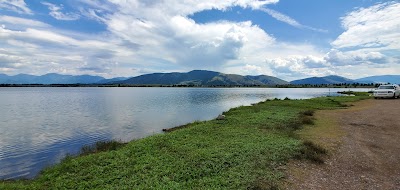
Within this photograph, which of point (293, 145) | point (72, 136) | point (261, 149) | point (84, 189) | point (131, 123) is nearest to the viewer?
point (84, 189)

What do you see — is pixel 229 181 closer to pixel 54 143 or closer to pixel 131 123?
pixel 54 143

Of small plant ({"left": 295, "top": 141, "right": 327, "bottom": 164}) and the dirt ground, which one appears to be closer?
the dirt ground

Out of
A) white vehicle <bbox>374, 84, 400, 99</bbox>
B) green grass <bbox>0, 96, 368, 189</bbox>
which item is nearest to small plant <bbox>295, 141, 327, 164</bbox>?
green grass <bbox>0, 96, 368, 189</bbox>

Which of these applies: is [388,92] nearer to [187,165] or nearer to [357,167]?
[357,167]

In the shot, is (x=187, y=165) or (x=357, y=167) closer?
(x=187, y=165)

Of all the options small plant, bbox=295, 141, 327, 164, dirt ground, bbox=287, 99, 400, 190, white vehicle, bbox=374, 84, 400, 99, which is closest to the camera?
dirt ground, bbox=287, 99, 400, 190

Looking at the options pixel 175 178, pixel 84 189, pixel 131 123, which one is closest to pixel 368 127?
pixel 175 178

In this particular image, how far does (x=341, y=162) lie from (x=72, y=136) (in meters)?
30.7

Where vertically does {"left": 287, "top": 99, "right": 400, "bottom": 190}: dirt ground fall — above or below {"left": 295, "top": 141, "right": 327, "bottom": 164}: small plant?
below

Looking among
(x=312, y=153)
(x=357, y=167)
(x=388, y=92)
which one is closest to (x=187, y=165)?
(x=312, y=153)

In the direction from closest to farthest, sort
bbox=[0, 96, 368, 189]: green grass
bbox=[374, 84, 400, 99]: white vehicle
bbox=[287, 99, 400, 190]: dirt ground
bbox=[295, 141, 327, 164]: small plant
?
bbox=[0, 96, 368, 189]: green grass, bbox=[287, 99, 400, 190]: dirt ground, bbox=[295, 141, 327, 164]: small plant, bbox=[374, 84, 400, 99]: white vehicle

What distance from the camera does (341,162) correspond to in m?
15.6

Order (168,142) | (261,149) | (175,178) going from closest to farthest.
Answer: (175,178) → (261,149) → (168,142)

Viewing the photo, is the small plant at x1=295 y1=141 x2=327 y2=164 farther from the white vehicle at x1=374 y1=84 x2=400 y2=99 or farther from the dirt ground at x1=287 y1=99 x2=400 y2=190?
the white vehicle at x1=374 y1=84 x2=400 y2=99
